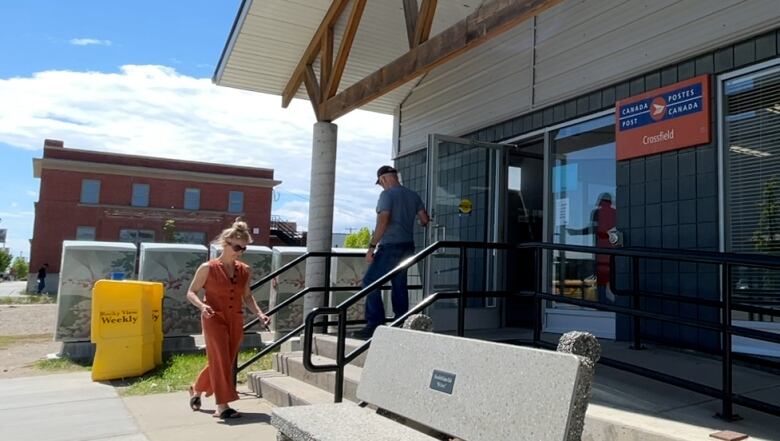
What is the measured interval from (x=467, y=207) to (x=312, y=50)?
2906 millimetres

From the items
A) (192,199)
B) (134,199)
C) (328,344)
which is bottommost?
(328,344)

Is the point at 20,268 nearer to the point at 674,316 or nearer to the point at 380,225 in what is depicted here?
the point at 380,225

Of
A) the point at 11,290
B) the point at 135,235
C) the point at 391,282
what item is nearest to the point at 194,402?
the point at 391,282

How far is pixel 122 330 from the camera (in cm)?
709

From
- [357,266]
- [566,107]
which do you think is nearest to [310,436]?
[566,107]

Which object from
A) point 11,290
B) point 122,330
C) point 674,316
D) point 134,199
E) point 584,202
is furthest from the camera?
point 11,290

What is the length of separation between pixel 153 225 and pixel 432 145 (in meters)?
36.9

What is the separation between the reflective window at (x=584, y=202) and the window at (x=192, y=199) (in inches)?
1484

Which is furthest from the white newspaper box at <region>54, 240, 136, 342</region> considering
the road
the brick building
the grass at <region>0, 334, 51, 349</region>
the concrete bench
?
the road

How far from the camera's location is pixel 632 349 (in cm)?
533

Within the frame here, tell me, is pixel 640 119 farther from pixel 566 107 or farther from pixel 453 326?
pixel 453 326

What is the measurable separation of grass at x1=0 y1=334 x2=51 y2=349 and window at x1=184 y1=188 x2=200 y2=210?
29.6m

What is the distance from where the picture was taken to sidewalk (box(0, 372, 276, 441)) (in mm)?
4551

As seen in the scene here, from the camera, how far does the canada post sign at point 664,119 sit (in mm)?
5309
